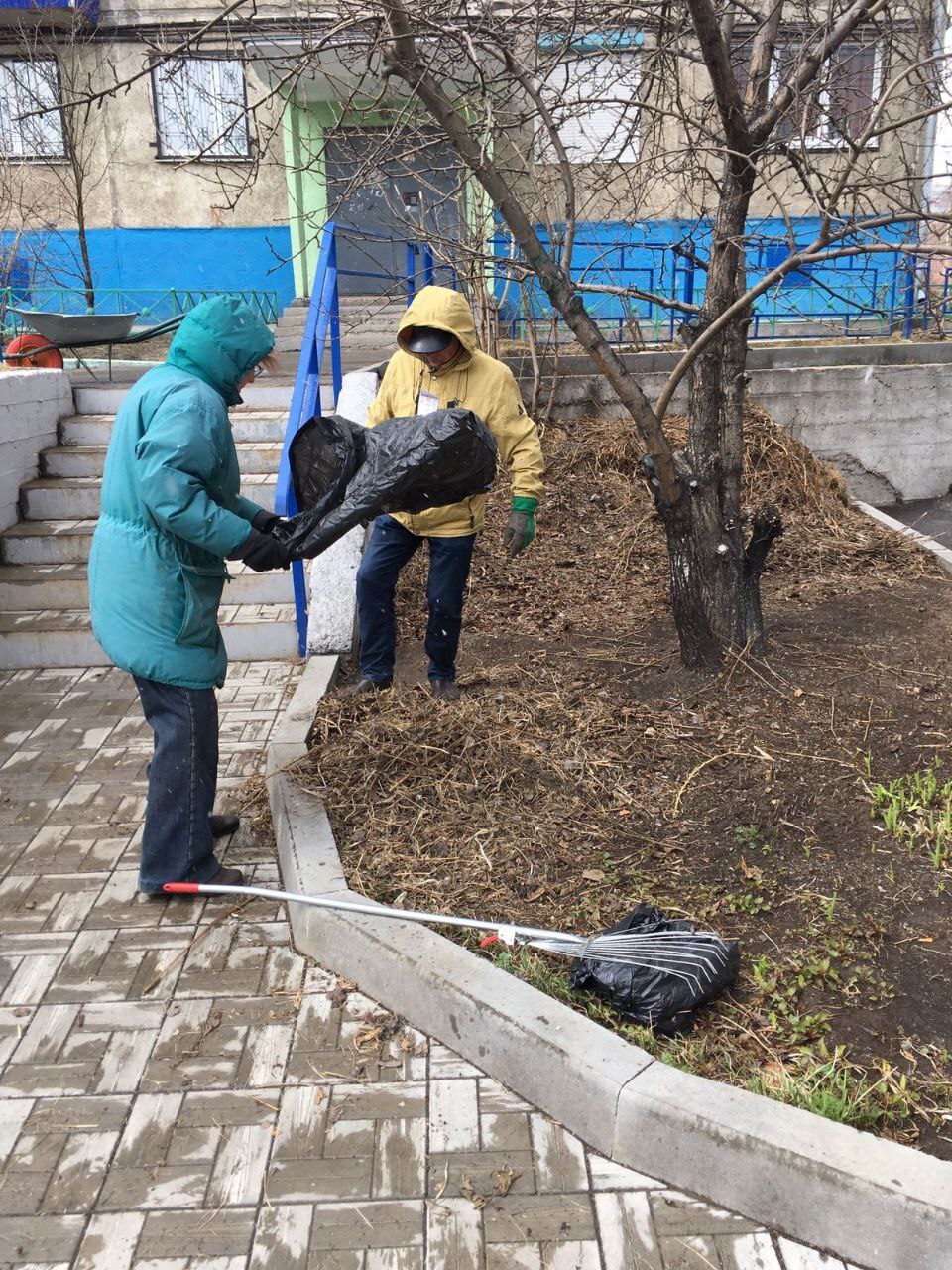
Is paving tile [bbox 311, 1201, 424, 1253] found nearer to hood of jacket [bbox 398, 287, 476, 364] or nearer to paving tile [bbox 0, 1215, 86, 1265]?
paving tile [bbox 0, 1215, 86, 1265]

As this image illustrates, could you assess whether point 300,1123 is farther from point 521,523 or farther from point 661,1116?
point 521,523

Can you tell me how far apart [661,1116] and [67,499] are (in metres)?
5.47

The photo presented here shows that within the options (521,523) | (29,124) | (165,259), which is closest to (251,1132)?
(521,523)

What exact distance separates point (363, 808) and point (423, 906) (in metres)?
0.60

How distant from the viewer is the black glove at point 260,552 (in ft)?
10.3

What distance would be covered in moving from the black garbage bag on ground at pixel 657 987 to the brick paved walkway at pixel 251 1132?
0.37 meters

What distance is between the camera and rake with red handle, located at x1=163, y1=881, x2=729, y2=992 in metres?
2.70

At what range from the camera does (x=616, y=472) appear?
7.62 meters

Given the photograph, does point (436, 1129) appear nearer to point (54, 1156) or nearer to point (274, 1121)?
point (274, 1121)

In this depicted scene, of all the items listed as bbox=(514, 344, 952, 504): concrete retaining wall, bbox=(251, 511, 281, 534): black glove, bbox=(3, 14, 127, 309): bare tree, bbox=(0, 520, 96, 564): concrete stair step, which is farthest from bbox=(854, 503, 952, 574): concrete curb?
bbox=(3, 14, 127, 309): bare tree

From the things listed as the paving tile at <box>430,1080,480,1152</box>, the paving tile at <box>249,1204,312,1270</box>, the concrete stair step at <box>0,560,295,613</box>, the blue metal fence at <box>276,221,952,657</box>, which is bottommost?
the paving tile at <box>249,1204,312,1270</box>

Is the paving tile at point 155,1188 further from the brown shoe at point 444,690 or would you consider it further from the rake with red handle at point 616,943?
the brown shoe at point 444,690

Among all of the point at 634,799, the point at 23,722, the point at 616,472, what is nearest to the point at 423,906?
the point at 634,799

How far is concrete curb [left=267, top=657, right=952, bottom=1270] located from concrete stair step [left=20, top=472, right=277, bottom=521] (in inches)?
152
